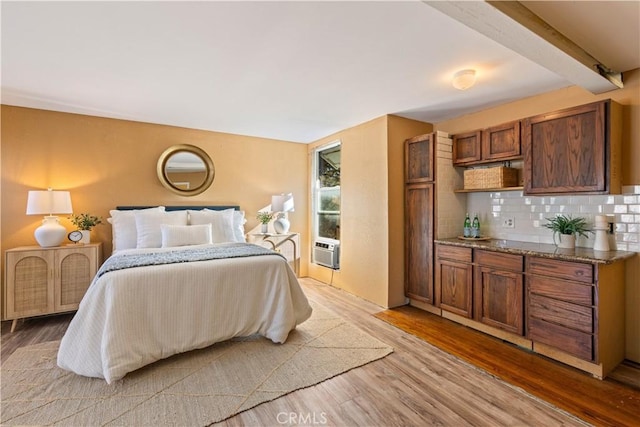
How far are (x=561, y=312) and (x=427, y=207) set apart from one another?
1.57 m

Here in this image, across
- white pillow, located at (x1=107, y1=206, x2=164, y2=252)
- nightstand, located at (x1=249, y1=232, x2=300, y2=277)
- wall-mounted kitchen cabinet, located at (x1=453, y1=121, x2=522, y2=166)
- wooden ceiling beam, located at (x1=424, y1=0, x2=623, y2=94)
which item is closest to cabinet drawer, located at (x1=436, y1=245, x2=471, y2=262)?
wall-mounted kitchen cabinet, located at (x1=453, y1=121, x2=522, y2=166)

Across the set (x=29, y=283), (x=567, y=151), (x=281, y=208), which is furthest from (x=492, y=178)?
(x=29, y=283)

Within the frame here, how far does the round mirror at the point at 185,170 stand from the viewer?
398 centimetres

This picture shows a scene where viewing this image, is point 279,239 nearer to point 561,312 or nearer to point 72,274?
point 72,274

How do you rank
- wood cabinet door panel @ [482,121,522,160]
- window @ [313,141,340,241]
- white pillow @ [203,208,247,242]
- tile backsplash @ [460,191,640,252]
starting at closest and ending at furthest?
1. tile backsplash @ [460,191,640,252]
2. wood cabinet door panel @ [482,121,522,160]
3. white pillow @ [203,208,247,242]
4. window @ [313,141,340,241]

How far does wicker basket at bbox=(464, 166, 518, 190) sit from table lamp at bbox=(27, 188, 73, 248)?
450 centimetres

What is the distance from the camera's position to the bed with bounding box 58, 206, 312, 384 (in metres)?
2.05

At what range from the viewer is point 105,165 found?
3.67 m

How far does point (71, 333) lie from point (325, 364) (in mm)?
1897

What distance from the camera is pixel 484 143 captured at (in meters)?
3.12

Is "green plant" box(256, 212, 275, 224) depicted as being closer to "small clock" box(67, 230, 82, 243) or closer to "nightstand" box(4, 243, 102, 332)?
"nightstand" box(4, 243, 102, 332)

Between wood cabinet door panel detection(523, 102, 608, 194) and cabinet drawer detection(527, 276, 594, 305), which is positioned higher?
wood cabinet door panel detection(523, 102, 608, 194)

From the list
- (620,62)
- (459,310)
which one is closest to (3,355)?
(459,310)

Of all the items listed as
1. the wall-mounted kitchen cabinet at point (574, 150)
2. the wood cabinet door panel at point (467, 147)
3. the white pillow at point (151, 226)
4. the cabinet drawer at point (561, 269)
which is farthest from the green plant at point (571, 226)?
the white pillow at point (151, 226)
